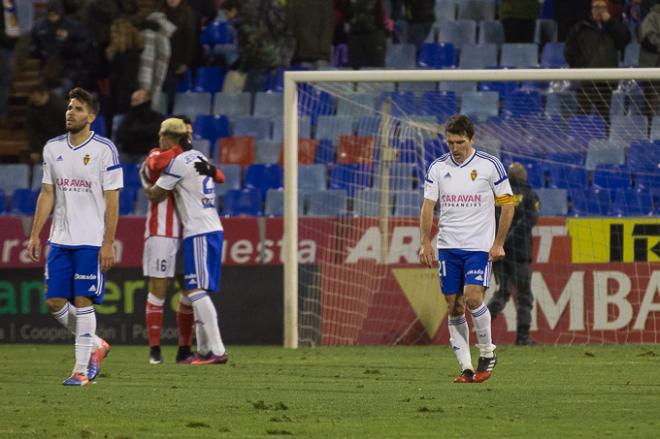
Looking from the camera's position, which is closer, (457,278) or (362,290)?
(457,278)

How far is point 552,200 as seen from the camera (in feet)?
54.7

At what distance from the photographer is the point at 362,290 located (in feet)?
52.8

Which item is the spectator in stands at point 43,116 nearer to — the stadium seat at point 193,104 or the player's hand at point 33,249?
the stadium seat at point 193,104

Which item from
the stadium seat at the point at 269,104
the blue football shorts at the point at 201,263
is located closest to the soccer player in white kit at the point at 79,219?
the blue football shorts at the point at 201,263

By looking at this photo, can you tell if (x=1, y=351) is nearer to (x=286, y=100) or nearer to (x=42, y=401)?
(x=286, y=100)

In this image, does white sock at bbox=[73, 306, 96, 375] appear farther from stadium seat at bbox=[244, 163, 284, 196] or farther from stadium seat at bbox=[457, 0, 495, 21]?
stadium seat at bbox=[457, 0, 495, 21]

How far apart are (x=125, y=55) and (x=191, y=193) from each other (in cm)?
799

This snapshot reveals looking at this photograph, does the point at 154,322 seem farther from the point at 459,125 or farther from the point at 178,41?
the point at 178,41

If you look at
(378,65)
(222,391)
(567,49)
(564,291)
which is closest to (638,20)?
(567,49)

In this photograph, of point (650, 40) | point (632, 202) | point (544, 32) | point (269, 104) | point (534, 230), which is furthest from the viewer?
point (269, 104)

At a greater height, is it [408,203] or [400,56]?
[400,56]

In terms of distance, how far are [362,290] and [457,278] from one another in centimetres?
562

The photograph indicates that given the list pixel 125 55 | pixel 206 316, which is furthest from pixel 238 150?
pixel 206 316

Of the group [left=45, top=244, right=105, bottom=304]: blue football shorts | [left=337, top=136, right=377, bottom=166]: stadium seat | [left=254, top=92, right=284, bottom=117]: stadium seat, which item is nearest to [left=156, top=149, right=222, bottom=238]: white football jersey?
[left=45, top=244, right=105, bottom=304]: blue football shorts
